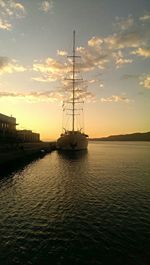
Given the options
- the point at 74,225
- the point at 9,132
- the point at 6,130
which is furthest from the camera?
the point at 6,130

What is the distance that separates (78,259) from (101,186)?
57.5 feet

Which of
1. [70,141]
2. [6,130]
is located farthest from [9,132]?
[70,141]

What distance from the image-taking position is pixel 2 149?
4659cm

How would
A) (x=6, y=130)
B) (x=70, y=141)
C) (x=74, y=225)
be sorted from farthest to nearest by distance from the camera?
1. (x=70, y=141)
2. (x=6, y=130)
3. (x=74, y=225)

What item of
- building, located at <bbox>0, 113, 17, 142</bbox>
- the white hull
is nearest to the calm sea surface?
building, located at <bbox>0, 113, 17, 142</bbox>

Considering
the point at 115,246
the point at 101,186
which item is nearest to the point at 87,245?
the point at 115,246

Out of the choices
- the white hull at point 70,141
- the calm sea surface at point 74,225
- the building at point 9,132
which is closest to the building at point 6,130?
the building at point 9,132

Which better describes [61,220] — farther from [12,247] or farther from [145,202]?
[145,202]

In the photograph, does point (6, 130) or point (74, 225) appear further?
point (6, 130)

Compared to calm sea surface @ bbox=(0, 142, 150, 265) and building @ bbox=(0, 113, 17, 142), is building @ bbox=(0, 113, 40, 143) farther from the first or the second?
calm sea surface @ bbox=(0, 142, 150, 265)

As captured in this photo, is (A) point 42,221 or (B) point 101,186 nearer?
(A) point 42,221

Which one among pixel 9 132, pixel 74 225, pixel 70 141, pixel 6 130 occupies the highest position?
pixel 6 130

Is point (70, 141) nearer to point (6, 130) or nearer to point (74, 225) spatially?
point (6, 130)

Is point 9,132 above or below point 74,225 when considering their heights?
above
